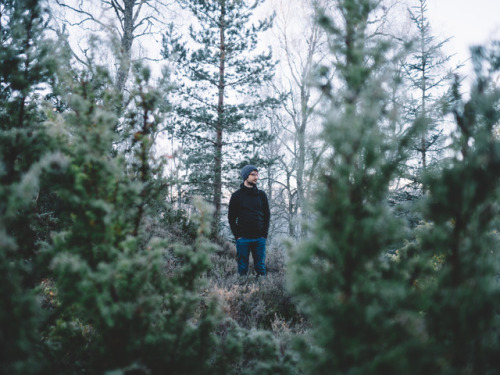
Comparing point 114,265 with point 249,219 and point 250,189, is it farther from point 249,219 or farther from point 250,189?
point 250,189

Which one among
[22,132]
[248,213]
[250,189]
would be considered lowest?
[248,213]

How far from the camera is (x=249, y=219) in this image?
5137mm

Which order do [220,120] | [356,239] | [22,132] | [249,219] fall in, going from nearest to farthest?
[356,239]
[22,132]
[249,219]
[220,120]

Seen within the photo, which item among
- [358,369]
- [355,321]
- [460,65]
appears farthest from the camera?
[460,65]

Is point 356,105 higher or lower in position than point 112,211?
higher

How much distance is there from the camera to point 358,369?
1364mm

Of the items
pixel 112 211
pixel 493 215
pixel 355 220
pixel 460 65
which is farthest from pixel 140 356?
pixel 460 65

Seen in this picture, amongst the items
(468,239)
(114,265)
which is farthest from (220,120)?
(468,239)

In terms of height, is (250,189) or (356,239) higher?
(250,189)

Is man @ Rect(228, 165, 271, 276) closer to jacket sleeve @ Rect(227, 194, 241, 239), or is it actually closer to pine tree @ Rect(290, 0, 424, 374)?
jacket sleeve @ Rect(227, 194, 241, 239)

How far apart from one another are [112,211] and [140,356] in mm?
1009

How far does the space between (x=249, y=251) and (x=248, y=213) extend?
0.77m

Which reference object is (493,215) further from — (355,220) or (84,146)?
(84,146)

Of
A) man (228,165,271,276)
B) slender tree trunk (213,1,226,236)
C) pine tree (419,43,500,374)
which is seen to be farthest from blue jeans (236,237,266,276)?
slender tree trunk (213,1,226,236)
